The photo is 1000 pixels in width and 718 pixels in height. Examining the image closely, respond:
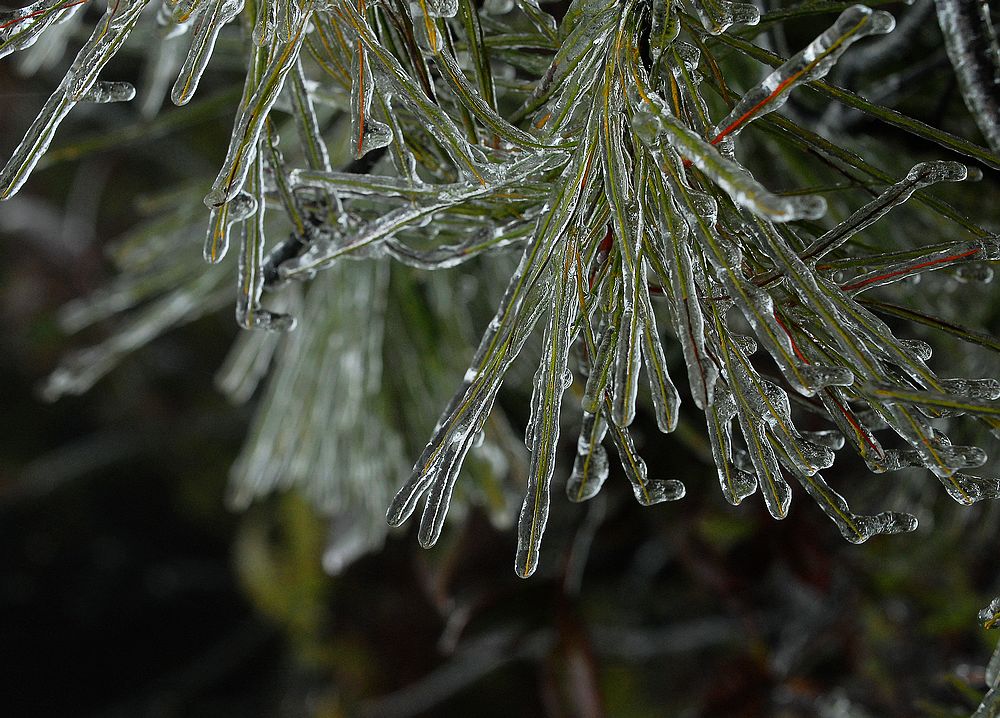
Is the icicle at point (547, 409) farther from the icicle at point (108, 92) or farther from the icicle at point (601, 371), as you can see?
the icicle at point (108, 92)

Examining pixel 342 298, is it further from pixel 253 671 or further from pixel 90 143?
pixel 253 671

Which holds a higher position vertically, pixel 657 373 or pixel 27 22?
pixel 27 22

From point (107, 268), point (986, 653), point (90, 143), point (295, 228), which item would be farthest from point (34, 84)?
point (986, 653)

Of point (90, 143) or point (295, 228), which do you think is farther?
point (90, 143)

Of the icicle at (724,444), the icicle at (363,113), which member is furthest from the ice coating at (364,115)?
the icicle at (724,444)

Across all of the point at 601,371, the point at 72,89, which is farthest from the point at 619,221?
the point at 72,89

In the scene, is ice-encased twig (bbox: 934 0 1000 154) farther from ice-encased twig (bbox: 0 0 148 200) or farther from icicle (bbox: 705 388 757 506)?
ice-encased twig (bbox: 0 0 148 200)

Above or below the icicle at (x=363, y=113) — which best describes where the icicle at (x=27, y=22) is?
above

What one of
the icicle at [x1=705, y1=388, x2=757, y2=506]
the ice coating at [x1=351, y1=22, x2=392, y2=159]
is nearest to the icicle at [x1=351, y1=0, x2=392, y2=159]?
the ice coating at [x1=351, y1=22, x2=392, y2=159]

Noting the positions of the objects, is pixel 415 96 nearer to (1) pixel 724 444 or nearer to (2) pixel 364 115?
(2) pixel 364 115

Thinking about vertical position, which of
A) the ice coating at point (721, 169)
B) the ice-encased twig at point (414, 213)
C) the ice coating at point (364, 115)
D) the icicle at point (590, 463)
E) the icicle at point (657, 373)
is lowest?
the icicle at point (590, 463)

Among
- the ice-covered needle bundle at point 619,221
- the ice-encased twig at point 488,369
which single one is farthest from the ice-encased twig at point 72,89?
the ice-encased twig at point 488,369
